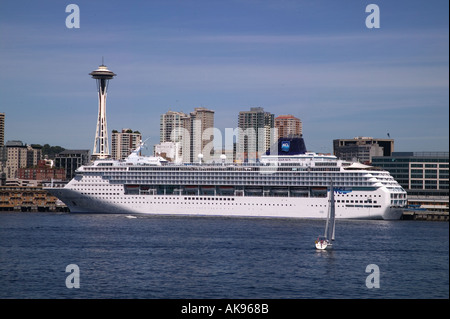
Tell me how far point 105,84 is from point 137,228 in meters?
54.8

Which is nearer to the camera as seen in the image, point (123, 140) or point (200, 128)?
point (200, 128)

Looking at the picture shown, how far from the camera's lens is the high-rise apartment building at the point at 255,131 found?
494 ft

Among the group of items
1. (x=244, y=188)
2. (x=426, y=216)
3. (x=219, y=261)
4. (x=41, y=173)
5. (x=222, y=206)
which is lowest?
(x=426, y=216)

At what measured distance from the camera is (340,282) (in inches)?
1280

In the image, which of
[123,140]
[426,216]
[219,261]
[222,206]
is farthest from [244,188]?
[123,140]

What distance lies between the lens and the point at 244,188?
73938mm

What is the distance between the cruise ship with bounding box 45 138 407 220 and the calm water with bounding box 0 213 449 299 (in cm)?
1032

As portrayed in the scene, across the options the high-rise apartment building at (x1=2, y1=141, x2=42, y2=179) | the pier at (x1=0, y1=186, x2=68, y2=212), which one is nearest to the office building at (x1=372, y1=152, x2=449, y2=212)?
the pier at (x1=0, y1=186, x2=68, y2=212)

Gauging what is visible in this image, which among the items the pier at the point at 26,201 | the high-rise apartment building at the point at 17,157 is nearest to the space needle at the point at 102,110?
the pier at the point at 26,201

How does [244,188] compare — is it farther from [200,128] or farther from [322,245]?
[200,128]

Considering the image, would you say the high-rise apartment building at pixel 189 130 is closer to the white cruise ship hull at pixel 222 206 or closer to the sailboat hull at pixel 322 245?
the white cruise ship hull at pixel 222 206

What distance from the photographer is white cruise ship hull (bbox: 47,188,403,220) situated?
68.0 meters

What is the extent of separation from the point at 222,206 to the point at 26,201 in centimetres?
4457
